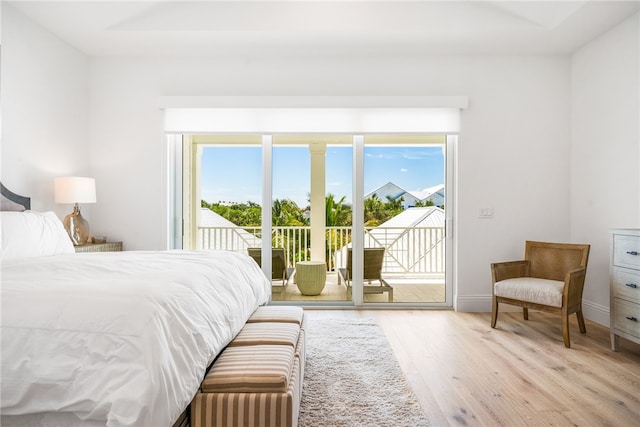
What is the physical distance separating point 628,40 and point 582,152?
108cm

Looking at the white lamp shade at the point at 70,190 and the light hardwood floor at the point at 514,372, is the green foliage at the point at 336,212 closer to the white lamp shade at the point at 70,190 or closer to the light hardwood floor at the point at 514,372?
the light hardwood floor at the point at 514,372

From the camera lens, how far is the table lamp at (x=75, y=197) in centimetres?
370

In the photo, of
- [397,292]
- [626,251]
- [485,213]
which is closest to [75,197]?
[397,292]

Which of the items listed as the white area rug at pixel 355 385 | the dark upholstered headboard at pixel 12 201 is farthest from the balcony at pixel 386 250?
the dark upholstered headboard at pixel 12 201

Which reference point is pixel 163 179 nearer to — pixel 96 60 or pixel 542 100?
pixel 96 60

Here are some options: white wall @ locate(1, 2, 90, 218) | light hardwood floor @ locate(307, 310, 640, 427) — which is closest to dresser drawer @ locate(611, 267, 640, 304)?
light hardwood floor @ locate(307, 310, 640, 427)

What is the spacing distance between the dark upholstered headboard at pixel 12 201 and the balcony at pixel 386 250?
1.66 metres

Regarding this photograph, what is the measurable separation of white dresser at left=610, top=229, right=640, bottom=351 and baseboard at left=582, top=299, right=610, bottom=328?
0.81 m

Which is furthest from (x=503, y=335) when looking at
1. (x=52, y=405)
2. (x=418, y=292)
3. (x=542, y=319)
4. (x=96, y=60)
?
(x=96, y=60)

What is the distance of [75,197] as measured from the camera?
3.72 m

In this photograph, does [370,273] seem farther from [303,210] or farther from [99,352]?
[99,352]

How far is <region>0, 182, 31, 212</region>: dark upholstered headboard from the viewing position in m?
3.20

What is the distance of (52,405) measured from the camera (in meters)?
1.33

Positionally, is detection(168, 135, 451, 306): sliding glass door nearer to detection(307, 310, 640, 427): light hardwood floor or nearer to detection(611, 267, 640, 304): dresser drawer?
detection(307, 310, 640, 427): light hardwood floor
